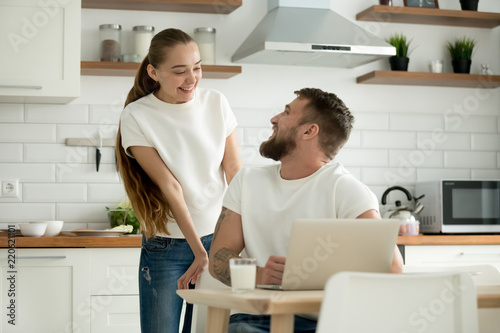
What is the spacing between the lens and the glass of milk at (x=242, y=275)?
139 cm

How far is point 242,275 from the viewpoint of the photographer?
1.39 m

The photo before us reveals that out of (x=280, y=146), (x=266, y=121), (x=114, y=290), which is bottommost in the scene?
(x=114, y=290)

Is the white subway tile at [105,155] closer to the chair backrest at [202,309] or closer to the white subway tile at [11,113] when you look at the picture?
the white subway tile at [11,113]

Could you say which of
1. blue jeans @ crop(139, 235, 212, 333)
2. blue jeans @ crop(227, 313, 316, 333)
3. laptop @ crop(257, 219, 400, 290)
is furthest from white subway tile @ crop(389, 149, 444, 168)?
laptop @ crop(257, 219, 400, 290)

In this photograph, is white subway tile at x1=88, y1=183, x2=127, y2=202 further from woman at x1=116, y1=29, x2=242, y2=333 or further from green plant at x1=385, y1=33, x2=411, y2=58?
green plant at x1=385, y1=33, x2=411, y2=58

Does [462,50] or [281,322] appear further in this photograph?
[462,50]

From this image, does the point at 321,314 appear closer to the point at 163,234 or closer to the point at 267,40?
the point at 163,234

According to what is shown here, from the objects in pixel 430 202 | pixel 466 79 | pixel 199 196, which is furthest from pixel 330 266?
pixel 466 79

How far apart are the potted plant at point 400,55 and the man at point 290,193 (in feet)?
7.11

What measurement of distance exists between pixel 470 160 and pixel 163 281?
2647 millimetres

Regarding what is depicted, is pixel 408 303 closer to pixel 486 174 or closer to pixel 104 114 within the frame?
pixel 104 114

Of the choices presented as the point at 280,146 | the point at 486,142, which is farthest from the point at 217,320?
the point at 486,142

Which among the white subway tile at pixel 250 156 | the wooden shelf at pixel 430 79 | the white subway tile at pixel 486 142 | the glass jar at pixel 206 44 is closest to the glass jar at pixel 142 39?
the glass jar at pixel 206 44

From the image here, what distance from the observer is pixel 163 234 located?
88.2 inches
